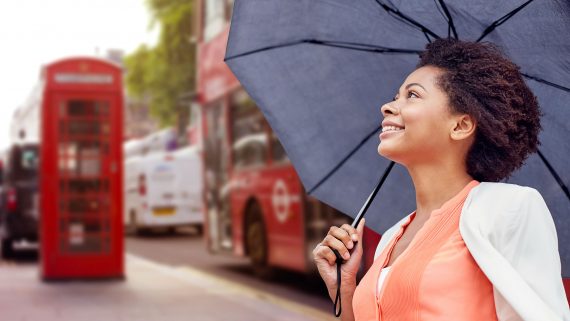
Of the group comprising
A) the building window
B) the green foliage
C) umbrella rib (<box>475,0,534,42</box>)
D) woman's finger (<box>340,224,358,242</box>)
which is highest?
the green foliage

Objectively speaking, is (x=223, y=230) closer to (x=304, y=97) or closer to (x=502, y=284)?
(x=304, y=97)

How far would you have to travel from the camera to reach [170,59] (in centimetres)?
3062

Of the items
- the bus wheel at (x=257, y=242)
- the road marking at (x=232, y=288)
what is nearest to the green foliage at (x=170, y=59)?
the road marking at (x=232, y=288)

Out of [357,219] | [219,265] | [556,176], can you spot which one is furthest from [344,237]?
[219,265]

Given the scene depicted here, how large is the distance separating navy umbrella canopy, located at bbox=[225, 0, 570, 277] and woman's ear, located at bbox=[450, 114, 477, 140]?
1.78 feet

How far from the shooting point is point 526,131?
1812 mm

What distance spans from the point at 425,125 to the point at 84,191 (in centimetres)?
923

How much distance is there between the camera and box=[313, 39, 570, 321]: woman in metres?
1.50

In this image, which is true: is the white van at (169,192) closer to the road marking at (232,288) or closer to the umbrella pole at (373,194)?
the road marking at (232,288)

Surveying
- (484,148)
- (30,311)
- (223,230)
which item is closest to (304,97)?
(484,148)

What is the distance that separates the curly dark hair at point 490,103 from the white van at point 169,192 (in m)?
19.7

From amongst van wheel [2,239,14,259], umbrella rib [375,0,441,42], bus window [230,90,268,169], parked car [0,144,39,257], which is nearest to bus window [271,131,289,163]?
bus window [230,90,268,169]

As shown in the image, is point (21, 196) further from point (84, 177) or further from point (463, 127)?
point (463, 127)

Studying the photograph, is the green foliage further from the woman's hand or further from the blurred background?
the woman's hand
